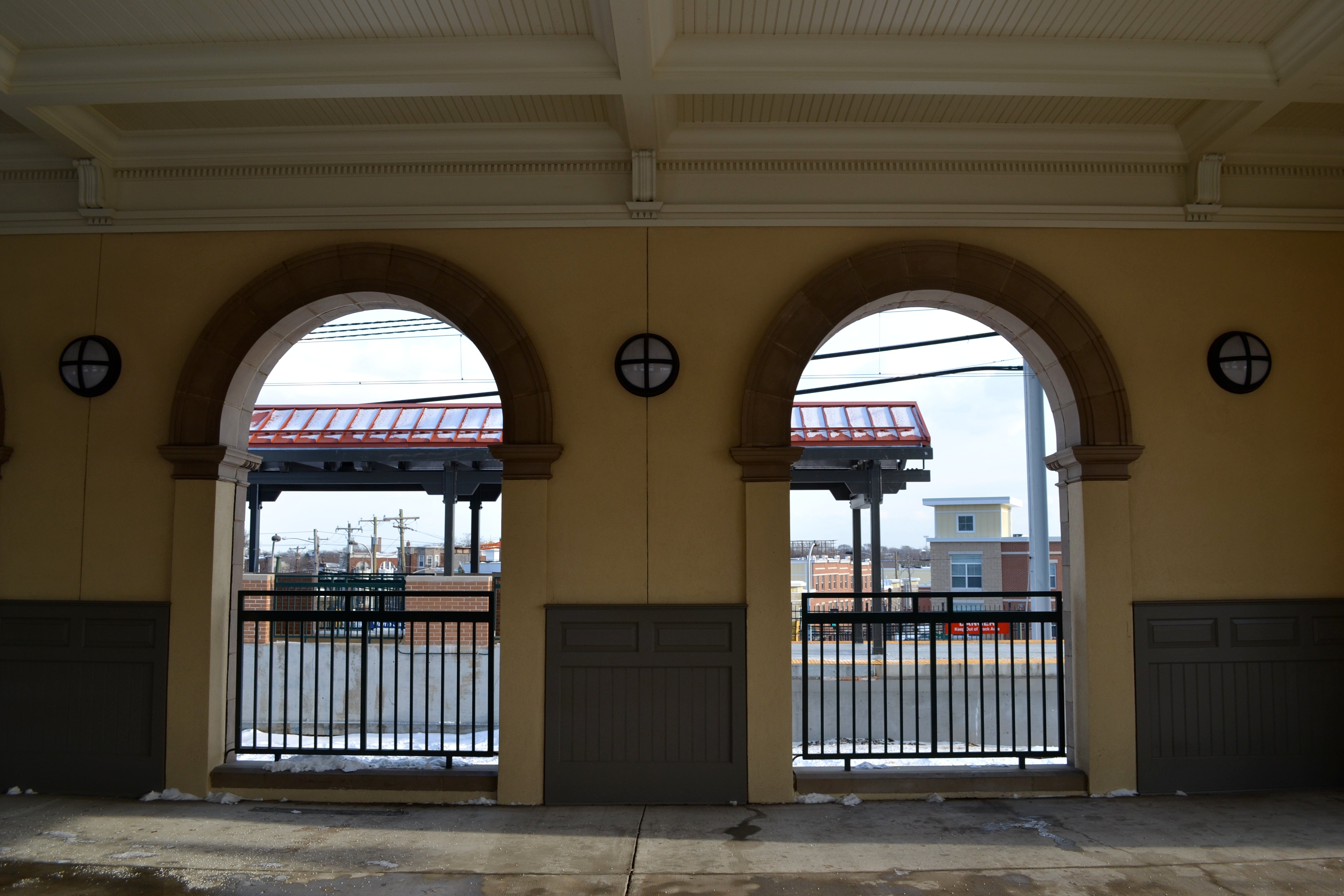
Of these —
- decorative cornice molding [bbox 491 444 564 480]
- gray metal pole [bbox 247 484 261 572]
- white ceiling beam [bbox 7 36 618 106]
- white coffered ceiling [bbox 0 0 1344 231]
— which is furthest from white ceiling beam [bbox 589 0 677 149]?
gray metal pole [bbox 247 484 261 572]

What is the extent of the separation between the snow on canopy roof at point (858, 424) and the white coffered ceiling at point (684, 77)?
6569 mm

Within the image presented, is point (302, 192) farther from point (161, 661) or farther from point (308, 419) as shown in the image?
point (308, 419)

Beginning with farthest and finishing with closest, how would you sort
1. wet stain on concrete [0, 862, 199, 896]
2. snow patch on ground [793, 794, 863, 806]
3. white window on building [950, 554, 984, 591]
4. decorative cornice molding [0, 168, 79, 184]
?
white window on building [950, 554, 984, 591]
decorative cornice molding [0, 168, 79, 184]
snow patch on ground [793, 794, 863, 806]
wet stain on concrete [0, 862, 199, 896]

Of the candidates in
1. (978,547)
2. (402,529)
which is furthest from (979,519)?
(402,529)

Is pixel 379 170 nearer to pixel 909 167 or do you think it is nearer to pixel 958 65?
pixel 909 167

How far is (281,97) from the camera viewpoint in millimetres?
4020

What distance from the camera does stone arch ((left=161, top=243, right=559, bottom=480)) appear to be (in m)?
4.57

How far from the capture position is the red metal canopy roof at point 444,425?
11.5 m

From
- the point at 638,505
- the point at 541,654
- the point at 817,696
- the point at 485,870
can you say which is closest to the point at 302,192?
the point at 638,505

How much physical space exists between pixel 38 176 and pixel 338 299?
1.87 metres

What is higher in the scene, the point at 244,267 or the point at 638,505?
the point at 244,267

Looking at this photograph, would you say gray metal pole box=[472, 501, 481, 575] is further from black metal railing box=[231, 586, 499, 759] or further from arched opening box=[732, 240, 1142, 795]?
arched opening box=[732, 240, 1142, 795]

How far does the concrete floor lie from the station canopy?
716cm

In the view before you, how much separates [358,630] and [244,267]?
5.28 m
